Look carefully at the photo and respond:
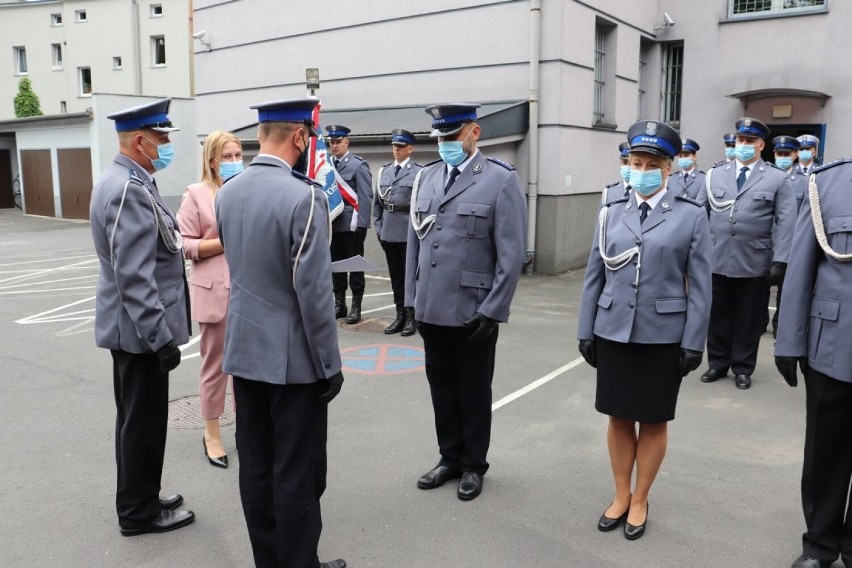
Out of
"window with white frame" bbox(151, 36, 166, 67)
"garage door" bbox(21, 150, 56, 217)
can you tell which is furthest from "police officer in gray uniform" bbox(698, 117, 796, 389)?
"window with white frame" bbox(151, 36, 166, 67)

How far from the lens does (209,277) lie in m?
4.60

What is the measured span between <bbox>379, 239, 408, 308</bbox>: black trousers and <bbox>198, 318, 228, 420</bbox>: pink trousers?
13.0 ft

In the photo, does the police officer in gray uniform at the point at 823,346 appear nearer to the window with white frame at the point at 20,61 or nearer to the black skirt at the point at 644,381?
the black skirt at the point at 644,381

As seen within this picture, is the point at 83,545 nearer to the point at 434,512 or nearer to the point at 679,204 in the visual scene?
the point at 434,512

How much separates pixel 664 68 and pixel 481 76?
434 cm

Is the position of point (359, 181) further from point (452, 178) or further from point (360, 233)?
point (452, 178)

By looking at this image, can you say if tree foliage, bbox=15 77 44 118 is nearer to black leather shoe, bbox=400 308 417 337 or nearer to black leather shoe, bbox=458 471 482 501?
black leather shoe, bbox=400 308 417 337

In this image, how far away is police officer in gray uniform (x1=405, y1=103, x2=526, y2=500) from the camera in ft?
13.5

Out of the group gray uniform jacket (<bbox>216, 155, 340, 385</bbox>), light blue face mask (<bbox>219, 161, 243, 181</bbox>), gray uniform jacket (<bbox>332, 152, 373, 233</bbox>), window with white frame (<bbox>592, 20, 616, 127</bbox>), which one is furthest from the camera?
window with white frame (<bbox>592, 20, 616, 127</bbox>)

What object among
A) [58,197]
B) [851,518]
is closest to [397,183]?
[851,518]

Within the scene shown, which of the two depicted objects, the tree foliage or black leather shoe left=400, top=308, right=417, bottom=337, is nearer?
black leather shoe left=400, top=308, right=417, bottom=337

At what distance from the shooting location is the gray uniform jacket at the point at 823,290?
3.22m

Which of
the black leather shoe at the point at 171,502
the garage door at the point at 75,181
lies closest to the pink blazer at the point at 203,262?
the black leather shoe at the point at 171,502

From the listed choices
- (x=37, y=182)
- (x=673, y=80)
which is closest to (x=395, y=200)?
(x=673, y=80)
